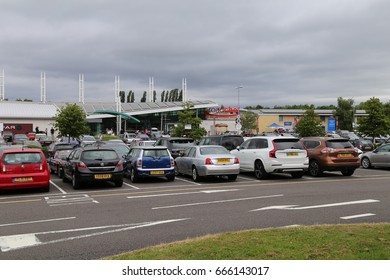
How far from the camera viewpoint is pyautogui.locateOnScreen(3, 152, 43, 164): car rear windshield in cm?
1352

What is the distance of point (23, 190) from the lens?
14562 millimetres

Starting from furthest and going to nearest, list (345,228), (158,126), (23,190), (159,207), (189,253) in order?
(158,126) < (23,190) < (159,207) < (345,228) < (189,253)

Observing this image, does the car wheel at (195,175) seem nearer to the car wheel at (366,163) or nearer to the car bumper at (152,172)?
the car bumper at (152,172)

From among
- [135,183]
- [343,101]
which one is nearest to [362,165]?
[135,183]

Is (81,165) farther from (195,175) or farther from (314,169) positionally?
(314,169)

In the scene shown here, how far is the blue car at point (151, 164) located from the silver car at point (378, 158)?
11298mm

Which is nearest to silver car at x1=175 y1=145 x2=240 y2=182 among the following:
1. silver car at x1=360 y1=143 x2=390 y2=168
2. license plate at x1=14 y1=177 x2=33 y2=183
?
license plate at x1=14 y1=177 x2=33 y2=183

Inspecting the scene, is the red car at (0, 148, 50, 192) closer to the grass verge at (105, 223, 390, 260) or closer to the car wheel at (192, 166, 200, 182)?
the car wheel at (192, 166, 200, 182)

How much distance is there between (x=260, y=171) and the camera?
17.0 metres

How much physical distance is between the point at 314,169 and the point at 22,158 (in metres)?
11.6

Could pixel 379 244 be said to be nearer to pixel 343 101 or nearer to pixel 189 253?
pixel 189 253

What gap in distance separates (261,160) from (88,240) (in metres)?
10.7

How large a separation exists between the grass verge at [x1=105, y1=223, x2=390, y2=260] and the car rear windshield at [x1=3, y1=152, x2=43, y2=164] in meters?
9.11

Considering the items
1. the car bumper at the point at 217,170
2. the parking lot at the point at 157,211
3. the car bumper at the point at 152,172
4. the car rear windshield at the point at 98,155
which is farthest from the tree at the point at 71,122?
the car bumper at the point at 217,170
